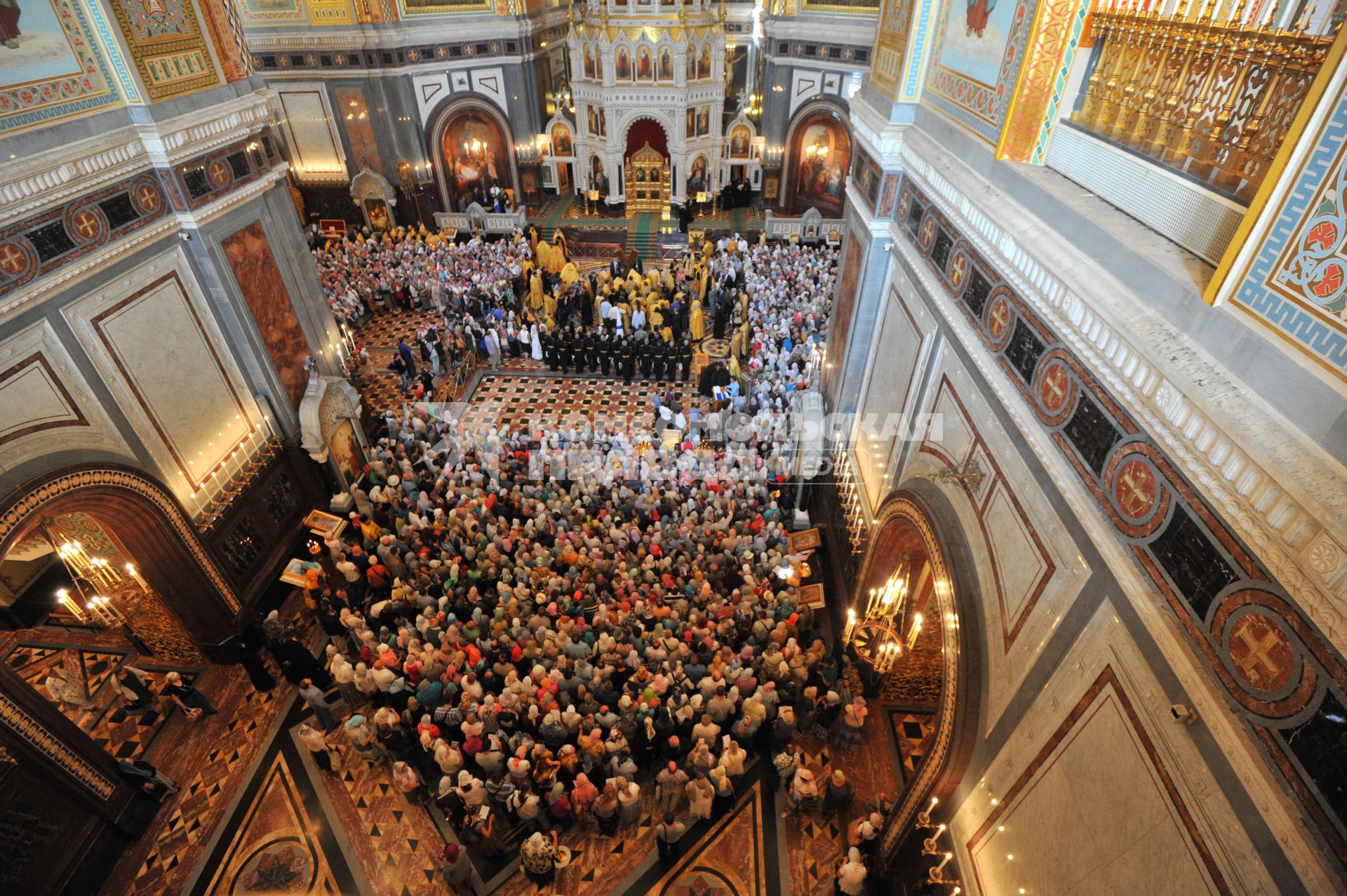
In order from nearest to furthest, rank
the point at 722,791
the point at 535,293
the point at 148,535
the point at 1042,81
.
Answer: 1. the point at 1042,81
2. the point at 722,791
3. the point at 148,535
4. the point at 535,293

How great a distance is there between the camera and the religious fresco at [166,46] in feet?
21.5

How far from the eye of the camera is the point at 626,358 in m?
13.7

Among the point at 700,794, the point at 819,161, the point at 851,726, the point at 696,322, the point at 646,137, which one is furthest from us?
the point at 646,137

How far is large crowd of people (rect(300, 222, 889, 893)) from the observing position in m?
6.41

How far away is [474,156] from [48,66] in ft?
55.4

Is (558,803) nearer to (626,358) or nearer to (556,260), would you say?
(626,358)

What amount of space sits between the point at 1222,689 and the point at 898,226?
531cm

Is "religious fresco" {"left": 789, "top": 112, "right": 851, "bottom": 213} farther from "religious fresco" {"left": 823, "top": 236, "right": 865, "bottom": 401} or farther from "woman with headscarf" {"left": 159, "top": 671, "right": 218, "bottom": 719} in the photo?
"woman with headscarf" {"left": 159, "top": 671, "right": 218, "bottom": 719}

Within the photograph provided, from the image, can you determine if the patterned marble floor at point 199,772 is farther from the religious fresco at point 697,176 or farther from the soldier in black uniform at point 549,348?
the religious fresco at point 697,176

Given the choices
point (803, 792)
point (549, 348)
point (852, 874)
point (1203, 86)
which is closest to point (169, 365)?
point (549, 348)

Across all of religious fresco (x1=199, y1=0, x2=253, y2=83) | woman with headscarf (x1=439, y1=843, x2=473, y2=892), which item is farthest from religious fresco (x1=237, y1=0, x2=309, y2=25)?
woman with headscarf (x1=439, y1=843, x2=473, y2=892)

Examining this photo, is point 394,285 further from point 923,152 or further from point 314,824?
point 923,152

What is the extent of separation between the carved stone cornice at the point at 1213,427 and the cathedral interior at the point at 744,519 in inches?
0.7

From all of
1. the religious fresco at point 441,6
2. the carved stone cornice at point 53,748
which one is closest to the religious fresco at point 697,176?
the religious fresco at point 441,6
